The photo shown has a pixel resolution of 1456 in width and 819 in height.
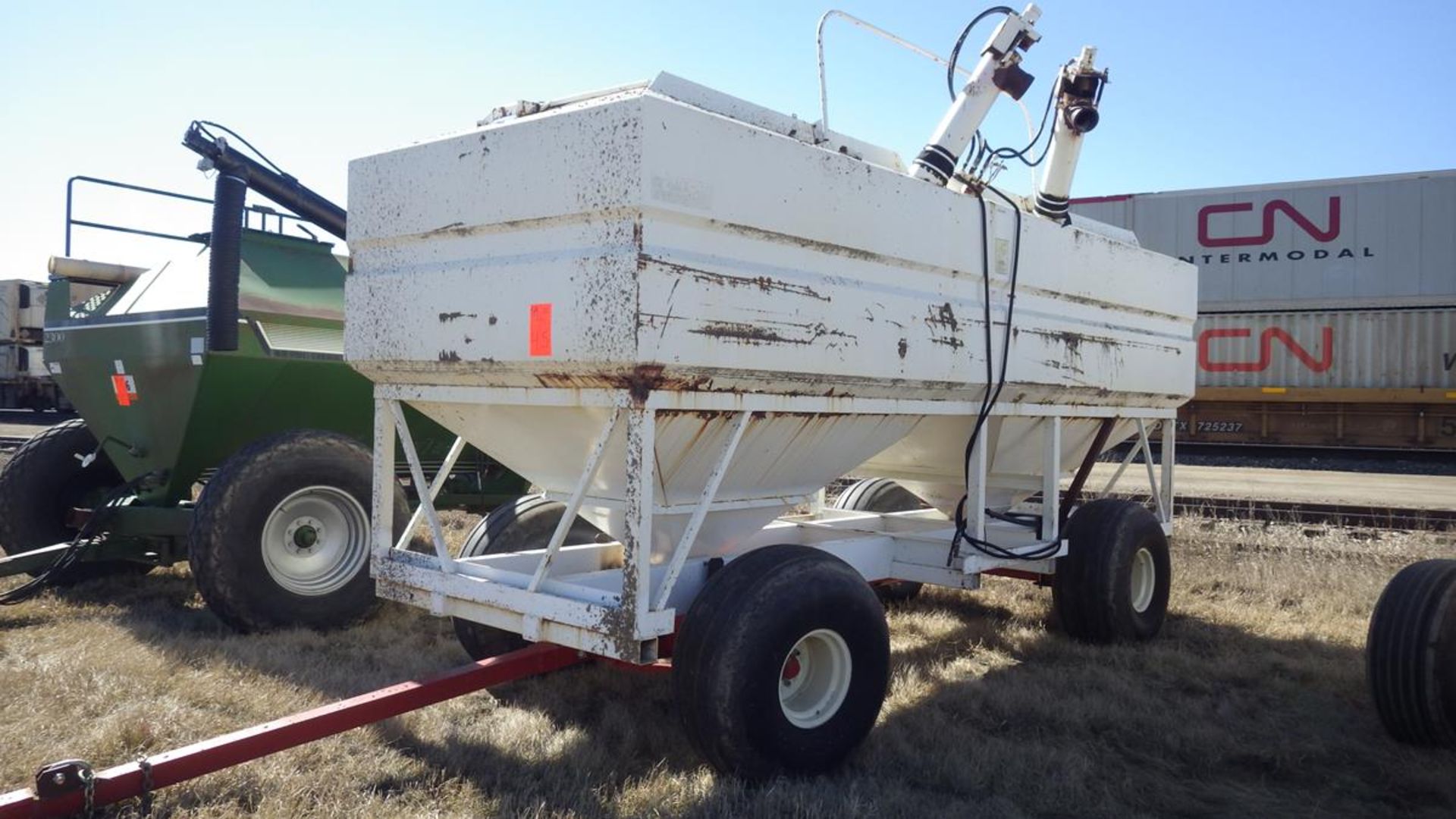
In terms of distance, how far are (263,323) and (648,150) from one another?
12.3 feet

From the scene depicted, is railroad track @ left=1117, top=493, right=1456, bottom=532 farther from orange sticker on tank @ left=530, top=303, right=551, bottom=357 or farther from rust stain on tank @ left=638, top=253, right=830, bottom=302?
orange sticker on tank @ left=530, top=303, right=551, bottom=357

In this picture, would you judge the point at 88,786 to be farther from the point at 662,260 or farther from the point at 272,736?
the point at 662,260

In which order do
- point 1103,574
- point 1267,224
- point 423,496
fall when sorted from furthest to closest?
1. point 1267,224
2. point 1103,574
3. point 423,496

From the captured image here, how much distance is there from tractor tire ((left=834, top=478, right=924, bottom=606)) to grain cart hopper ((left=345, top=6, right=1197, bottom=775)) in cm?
147

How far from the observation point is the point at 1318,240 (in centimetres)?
1822

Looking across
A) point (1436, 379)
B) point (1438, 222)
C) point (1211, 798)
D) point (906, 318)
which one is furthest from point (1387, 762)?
point (1438, 222)

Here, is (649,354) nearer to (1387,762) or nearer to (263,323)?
(1387,762)

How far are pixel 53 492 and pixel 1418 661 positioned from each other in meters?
7.64

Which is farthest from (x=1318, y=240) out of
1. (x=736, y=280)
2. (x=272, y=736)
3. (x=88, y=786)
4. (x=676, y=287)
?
(x=88, y=786)

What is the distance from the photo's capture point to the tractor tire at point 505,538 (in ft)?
15.5

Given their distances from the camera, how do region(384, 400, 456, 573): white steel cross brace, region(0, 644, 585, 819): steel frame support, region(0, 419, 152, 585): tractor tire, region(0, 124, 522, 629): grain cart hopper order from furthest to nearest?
region(0, 419, 152, 585): tractor tire → region(0, 124, 522, 629): grain cart hopper → region(384, 400, 456, 573): white steel cross brace → region(0, 644, 585, 819): steel frame support

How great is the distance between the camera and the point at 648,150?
11.3ft

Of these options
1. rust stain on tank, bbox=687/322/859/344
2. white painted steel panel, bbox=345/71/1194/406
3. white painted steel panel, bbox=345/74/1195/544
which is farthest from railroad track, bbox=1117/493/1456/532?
rust stain on tank, bbox=687/322/859/344

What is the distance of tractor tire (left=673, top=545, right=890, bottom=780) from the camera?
11.7 feet
